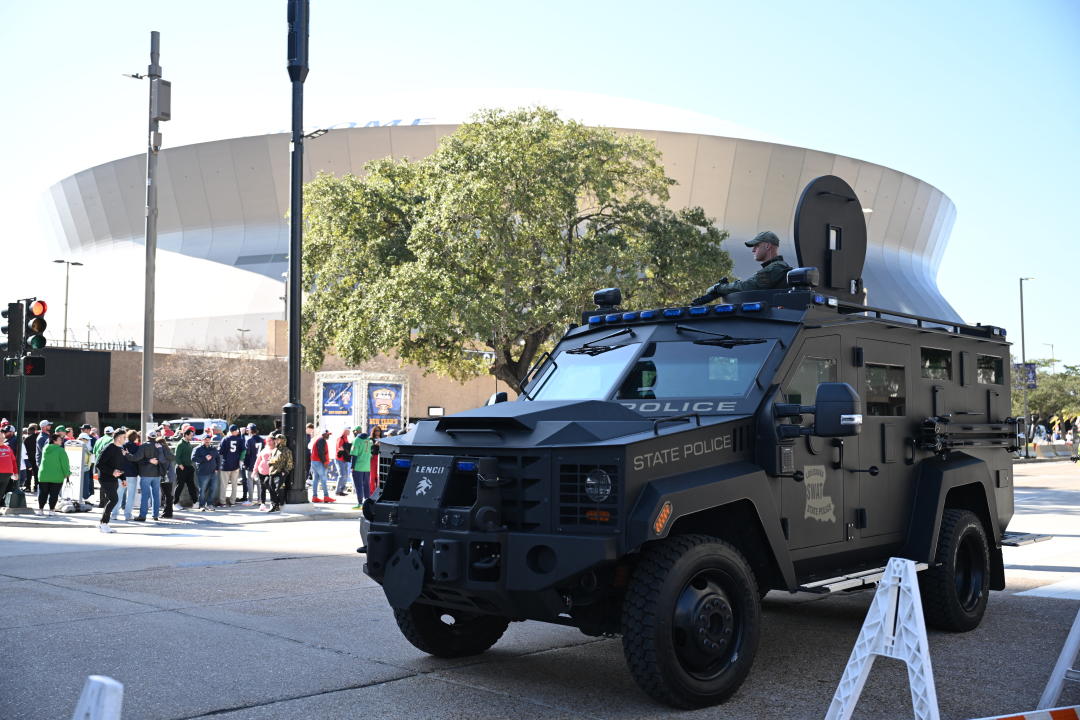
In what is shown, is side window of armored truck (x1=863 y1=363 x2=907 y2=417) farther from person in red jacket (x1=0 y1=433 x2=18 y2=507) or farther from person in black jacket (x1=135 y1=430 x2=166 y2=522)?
person in red jacket (x1=0 y1=433 x2=18 y2=507)

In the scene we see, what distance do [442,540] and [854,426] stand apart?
97.4 inches

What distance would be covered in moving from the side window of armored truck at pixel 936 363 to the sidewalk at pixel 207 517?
546 inches

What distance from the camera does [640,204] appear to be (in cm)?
2880

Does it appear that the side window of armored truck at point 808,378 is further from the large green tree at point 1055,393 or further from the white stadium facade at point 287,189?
the large green tree at point 1055,393

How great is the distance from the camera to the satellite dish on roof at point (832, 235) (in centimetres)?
855

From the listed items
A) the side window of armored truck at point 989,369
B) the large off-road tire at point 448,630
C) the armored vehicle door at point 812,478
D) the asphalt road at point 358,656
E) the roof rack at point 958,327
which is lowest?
the asphalt road at point 358,656

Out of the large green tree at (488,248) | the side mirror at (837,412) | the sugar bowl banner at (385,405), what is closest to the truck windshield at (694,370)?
the side mirror at (837,412)

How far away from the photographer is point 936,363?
826 cm

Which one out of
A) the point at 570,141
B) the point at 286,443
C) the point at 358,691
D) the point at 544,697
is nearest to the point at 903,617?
the point at 544,697

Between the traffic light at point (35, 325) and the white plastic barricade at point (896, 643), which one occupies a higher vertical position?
the traffic light at point (35, 325)

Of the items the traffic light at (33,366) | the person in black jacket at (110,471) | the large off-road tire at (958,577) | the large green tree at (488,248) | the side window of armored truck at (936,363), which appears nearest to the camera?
the large off-road tire at (958,577)

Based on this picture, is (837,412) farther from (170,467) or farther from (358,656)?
(170,467)

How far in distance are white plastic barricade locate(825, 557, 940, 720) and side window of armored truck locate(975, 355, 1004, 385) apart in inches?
180

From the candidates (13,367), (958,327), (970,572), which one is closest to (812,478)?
(970,572)
